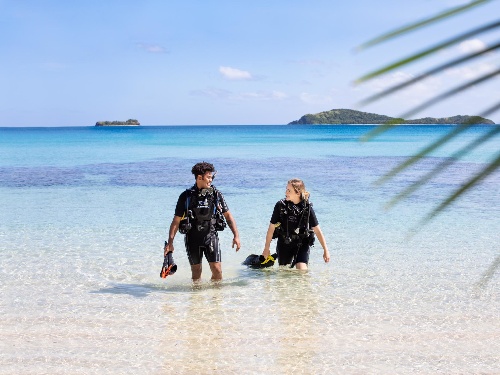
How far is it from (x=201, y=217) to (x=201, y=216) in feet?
0.05

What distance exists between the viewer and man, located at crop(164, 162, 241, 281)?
7922 millimetres

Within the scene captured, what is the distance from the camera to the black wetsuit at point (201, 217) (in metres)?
7.95

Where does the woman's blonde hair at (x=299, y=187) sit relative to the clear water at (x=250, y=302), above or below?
above

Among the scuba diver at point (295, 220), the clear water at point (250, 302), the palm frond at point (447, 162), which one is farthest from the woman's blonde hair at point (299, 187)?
the palm frond at point (447, 162)

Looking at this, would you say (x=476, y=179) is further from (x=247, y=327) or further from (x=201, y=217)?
(x=201, y=217)

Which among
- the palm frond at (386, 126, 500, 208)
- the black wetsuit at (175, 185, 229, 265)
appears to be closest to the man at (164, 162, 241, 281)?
the black wetsuit at (175, 185, 229, 265)

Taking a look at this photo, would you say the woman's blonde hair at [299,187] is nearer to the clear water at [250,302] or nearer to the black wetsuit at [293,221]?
the black wetsuit at [293,221]

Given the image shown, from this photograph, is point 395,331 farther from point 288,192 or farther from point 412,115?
point 412,115

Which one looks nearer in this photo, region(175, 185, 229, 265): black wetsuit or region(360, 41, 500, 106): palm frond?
region(360, 41, 500, 106): palm frond

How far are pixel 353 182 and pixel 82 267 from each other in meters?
15.7

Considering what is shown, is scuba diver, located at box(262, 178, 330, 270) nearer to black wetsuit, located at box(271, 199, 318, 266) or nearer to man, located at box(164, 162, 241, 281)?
black wetsuit, located at box(271, 199, 318, 266)

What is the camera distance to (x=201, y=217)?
804cm

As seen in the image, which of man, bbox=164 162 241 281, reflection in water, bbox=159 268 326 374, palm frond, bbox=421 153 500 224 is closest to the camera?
palm frond, bbox=421 153 500 224

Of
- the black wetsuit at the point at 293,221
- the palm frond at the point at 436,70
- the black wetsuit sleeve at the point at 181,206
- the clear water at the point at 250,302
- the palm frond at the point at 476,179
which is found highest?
the palm frond at the point at 436,70
